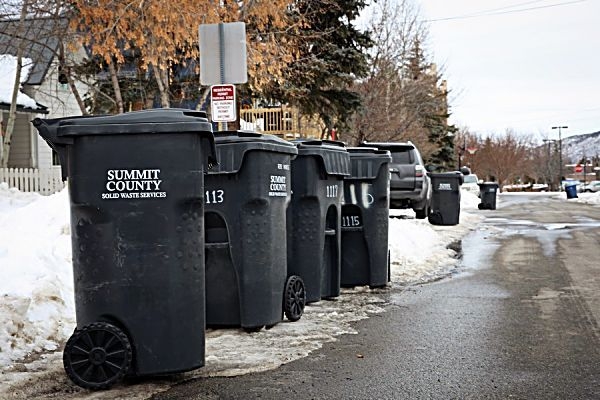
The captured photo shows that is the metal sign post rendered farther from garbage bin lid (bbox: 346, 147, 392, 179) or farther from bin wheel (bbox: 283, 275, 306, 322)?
bin wheel (bbox: 283, 275, 306, 322)

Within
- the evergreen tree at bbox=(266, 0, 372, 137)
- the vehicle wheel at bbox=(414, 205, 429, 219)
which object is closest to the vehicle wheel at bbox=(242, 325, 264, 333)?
the evergreen tree at bbox=(266, 0, 372, 137)

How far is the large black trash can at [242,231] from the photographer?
22.4 ft

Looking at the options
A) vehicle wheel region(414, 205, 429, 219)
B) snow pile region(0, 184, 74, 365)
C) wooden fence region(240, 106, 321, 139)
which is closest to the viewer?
snow pile region(0, 184, 74, 365)

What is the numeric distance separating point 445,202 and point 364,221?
46.5 ft

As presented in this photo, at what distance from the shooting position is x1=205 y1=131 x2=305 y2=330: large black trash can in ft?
22.4

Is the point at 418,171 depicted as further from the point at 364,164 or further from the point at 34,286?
the point at 34,286

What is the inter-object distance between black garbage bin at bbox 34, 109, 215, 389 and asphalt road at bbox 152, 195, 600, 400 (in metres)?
0.39

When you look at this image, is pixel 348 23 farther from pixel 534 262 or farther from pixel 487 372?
pixel 487 372

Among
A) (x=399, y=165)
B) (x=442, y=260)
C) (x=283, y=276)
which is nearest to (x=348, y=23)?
(x=399, y=165)

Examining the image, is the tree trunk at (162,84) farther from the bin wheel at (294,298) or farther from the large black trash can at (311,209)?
the bin wheel at (294,298)

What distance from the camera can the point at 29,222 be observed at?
1097cm

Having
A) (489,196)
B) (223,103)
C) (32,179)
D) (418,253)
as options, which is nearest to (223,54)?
(223,103)

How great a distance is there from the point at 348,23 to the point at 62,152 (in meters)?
18.1

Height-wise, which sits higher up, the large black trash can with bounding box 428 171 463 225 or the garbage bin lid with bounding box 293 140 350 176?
the garbage bin lid with bounding box 293 140 350 176
